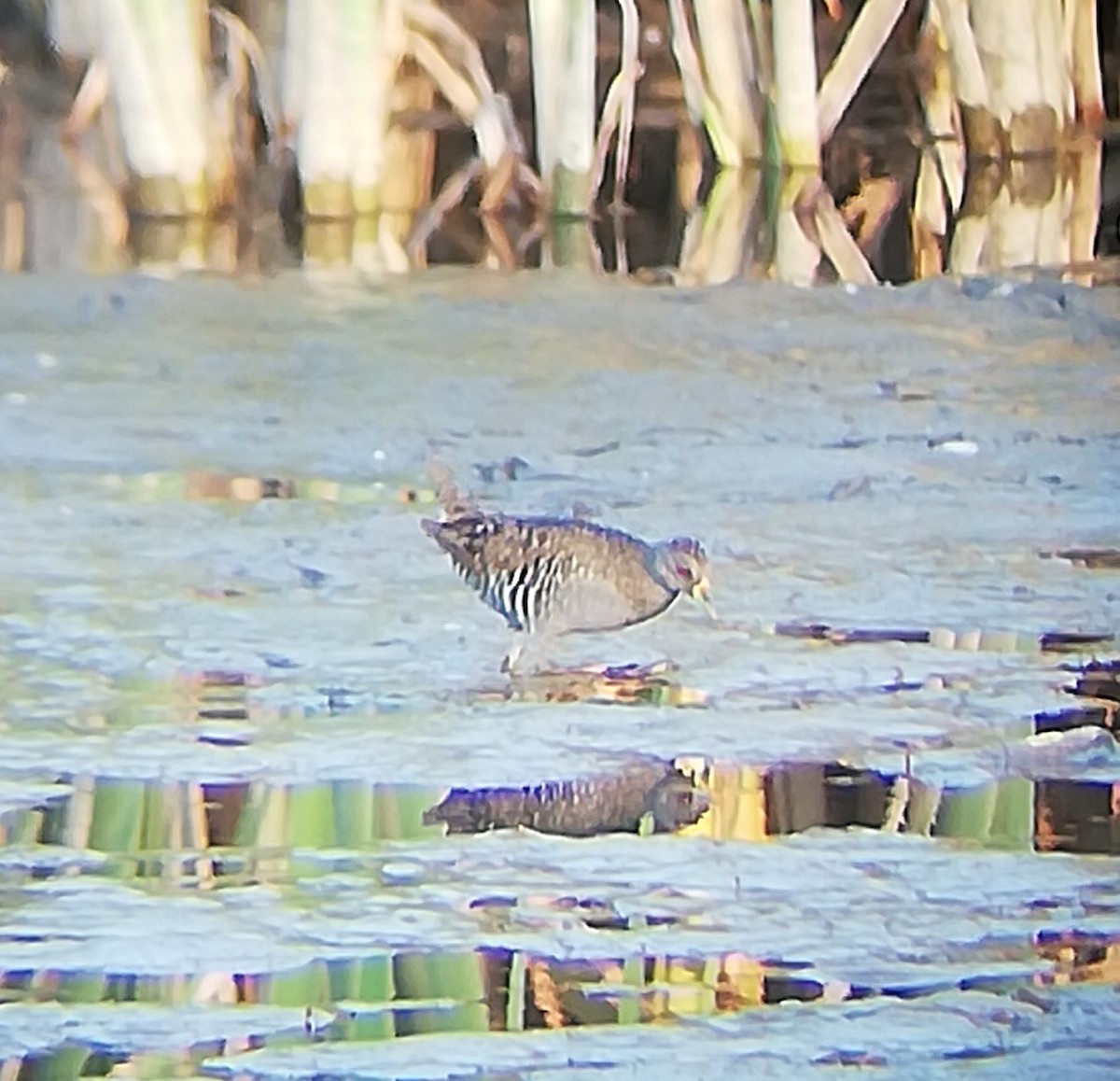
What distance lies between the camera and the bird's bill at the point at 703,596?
4.62 feet

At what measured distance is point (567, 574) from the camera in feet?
4.42

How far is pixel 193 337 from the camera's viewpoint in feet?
6.49

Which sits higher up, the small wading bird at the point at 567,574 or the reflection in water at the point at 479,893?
the small wading bird at the point at 567,574

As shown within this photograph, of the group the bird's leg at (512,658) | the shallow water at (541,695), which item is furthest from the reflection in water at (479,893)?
the bird's leg at (512,658)

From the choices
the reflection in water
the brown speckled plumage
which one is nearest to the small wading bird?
the brown speckled plumage

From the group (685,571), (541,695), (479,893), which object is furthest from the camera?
(685,571)

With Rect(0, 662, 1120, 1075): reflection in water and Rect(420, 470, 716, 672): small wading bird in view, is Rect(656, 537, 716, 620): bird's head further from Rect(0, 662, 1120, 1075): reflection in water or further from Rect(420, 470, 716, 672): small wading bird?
Rect(0, 662, 1120, 1075): reflection in water

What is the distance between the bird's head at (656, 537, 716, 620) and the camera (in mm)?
1395

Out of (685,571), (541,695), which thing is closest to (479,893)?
(541,695)

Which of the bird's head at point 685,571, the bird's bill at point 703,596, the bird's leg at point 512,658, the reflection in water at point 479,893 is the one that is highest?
the bird's head at point 685,571

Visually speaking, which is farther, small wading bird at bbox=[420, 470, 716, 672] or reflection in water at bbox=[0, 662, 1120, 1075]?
small wading bird at bbox=[420, 470, 716, 672]

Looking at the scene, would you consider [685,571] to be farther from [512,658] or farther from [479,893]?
[479,893]

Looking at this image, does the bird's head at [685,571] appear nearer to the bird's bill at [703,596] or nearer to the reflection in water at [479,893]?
the bird's bill at [703,596]

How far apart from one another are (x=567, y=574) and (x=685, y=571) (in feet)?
0.30
